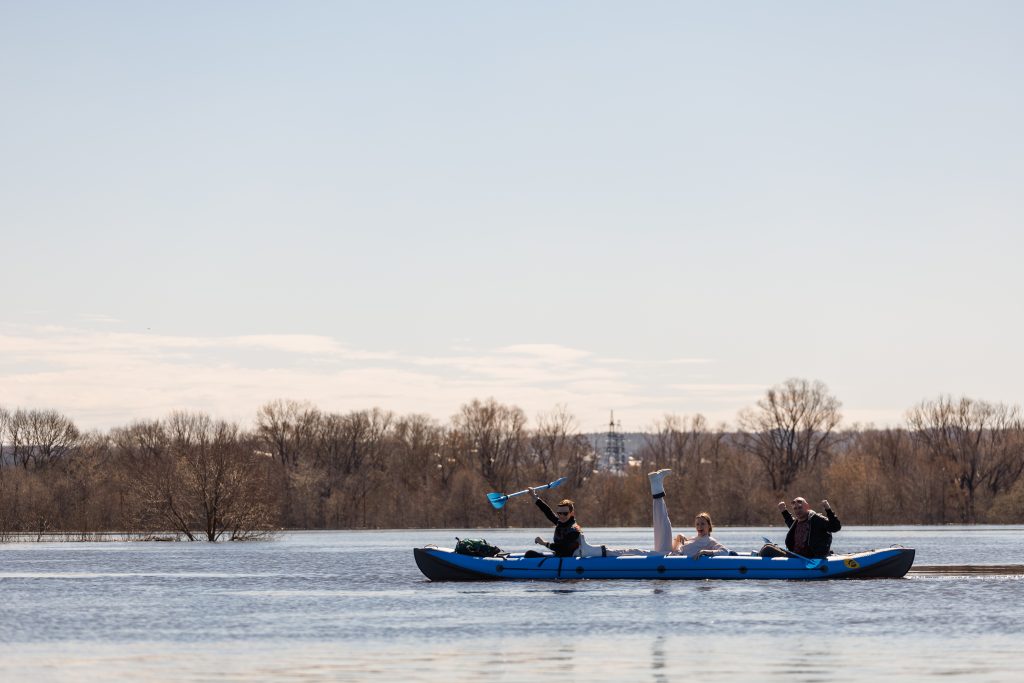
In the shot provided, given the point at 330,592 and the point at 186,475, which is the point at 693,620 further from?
the point at 186,475

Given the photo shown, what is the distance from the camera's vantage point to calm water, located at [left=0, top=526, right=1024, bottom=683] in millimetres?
22094

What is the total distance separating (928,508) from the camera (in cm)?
10881

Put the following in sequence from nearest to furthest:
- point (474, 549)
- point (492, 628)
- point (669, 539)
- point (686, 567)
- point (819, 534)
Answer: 1. point (492, 628)
2. point (686, 567)
3. point (669, 539)
4. point (819, 534)
5. point (474, 549)

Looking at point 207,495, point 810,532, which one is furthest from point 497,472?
point 810,532

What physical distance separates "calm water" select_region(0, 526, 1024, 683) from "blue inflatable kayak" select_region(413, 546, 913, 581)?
16.7 inches

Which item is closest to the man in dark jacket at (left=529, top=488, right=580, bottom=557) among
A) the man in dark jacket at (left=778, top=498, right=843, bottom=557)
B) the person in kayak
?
the person in kayak

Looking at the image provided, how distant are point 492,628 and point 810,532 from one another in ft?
41.9

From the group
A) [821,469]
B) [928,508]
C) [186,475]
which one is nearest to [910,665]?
[186,475]

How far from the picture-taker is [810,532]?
128 feet

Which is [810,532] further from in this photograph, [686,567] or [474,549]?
[474,549]

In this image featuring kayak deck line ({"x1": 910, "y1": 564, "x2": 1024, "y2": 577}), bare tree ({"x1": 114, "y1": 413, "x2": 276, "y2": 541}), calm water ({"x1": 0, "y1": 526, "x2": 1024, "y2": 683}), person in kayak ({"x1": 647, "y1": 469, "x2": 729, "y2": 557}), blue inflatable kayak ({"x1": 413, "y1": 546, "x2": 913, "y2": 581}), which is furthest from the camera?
bare tree ({"x1": 114, "y1": 413, "x2": 276, "y2": 541})

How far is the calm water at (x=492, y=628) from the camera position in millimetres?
22094

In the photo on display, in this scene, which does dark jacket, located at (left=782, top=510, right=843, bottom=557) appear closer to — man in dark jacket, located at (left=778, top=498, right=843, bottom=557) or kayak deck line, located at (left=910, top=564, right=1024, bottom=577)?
man in dark jacket, located at (left=778, top=498, right=843, bottom=557)

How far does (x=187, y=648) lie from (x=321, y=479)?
96.0 m
